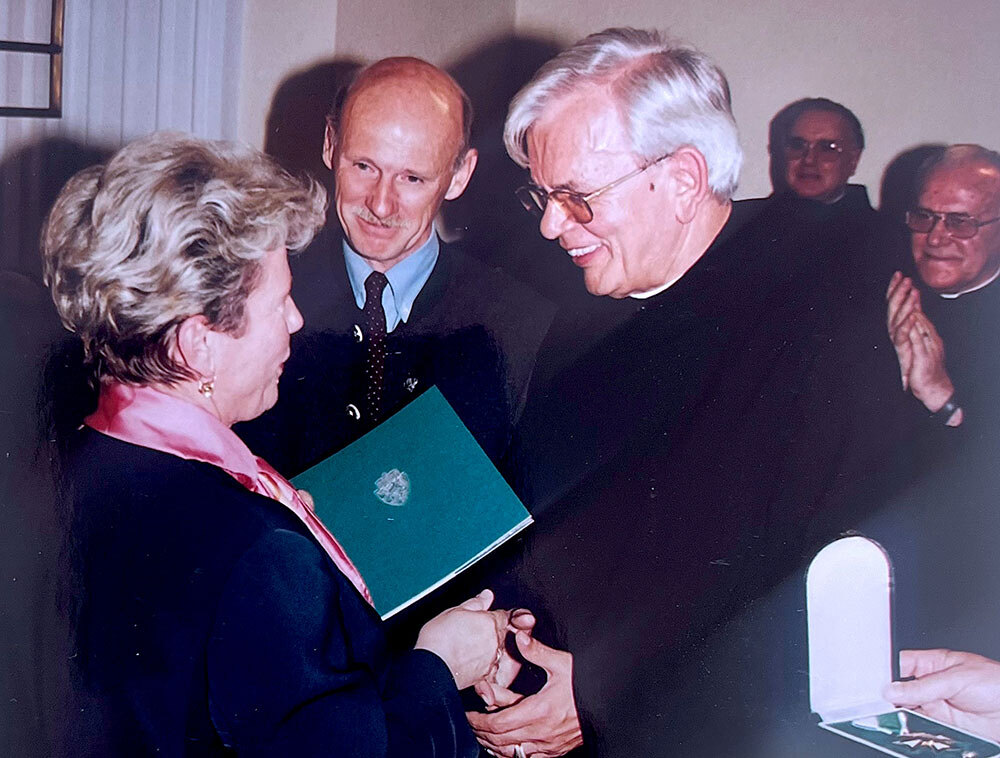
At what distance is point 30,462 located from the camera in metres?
1.62

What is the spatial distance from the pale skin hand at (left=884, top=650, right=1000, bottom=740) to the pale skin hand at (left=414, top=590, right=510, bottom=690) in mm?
568

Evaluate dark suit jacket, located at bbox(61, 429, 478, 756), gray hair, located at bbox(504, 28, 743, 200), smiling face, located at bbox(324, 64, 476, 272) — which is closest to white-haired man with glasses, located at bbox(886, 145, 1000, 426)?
gray hair, located at bbox(504, 28, 743, 200)

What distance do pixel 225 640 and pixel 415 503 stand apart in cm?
33

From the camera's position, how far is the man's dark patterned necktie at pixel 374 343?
1.58 metres

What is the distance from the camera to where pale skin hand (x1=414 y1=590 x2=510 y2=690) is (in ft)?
5.13

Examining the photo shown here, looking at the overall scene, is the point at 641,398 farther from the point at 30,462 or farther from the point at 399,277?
the point at 30,462

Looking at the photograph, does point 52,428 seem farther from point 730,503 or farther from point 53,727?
point 730,503

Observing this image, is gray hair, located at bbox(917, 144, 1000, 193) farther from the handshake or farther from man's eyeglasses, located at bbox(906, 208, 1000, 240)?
the handshake

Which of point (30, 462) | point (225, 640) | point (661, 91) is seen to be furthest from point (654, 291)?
point (30, 462)

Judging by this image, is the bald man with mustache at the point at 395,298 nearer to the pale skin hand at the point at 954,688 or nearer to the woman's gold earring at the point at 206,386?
the woman's gold earring at the point at 206,386

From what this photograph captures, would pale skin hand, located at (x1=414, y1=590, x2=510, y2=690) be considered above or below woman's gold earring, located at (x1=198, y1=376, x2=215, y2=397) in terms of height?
below

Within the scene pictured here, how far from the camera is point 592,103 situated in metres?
1.46

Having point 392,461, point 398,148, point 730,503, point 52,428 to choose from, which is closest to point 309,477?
point 392,461

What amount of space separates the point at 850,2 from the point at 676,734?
1.04 metres
